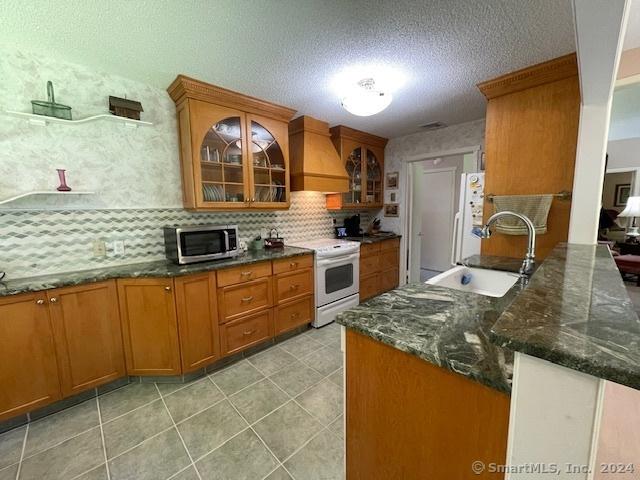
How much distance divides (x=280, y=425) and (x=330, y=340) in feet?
3.67

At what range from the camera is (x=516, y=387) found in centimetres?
54

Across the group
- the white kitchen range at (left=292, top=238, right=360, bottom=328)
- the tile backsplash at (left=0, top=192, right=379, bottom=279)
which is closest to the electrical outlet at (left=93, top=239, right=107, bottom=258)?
the tile backsplash at (left=0, top=192, right=379, bottom=279)

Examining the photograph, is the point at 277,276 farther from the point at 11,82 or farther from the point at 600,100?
the point at 600,100

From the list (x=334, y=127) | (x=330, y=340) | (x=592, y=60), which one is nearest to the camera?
(x=592, y=60)

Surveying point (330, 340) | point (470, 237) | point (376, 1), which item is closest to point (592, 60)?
point (376, 1)

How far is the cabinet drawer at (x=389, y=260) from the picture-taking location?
12.8 feet

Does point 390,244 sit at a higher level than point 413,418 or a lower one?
higher

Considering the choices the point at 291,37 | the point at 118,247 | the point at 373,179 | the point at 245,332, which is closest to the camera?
the point at 291,37

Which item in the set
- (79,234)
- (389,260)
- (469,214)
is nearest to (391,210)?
(389,260)

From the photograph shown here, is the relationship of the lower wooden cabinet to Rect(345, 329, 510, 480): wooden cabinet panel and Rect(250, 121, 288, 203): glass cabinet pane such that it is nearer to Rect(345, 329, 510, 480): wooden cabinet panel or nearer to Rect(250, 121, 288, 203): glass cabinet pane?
Rect(250, 121, 288, 203): glass cabinet pane

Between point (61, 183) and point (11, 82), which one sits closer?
point (11, 82)

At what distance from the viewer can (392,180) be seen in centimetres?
421

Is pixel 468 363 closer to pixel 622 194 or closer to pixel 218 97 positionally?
pixel 218 97

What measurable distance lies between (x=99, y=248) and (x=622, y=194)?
21.2 feet
